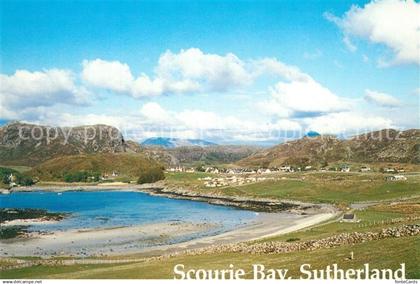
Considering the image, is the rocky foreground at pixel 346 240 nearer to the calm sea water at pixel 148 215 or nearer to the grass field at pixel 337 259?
the grass field at pixel 337 259

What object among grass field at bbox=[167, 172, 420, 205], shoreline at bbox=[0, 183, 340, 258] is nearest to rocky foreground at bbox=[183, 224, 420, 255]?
shoreline at bbox=[0, 183, 340, 258]

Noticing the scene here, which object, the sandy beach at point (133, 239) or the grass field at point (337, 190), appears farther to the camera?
the grass field at point (337, 190)

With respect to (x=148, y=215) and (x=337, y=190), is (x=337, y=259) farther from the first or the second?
(x=337, y=190)

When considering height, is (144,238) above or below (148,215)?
above

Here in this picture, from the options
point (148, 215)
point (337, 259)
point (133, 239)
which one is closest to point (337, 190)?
point (148, 215)

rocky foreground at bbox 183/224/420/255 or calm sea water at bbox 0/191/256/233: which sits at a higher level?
rocky foreground at bbox 183/224/420/255

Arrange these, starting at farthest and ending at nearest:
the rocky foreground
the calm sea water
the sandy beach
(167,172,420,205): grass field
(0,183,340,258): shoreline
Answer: (167,172,420,205): grass field, the calm sea water, the sandy beach, (0,183,340,258): shoreline, the rocky foreground

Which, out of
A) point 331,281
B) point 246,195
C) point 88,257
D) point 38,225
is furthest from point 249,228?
point 246,195

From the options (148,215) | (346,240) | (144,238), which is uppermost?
(346,240)

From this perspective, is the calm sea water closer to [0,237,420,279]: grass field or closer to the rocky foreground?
the rocky foreground

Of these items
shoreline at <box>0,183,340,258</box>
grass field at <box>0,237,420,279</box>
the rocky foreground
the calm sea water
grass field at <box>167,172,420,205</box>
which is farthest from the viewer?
grass field at <box>167,172,420,205</box>

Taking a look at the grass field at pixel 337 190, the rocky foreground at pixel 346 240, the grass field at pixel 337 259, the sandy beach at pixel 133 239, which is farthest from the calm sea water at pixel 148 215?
the grass field at pixel 337 259

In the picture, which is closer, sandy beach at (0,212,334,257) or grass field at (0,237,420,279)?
grass field at (0,237,420,279)

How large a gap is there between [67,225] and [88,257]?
150ft
